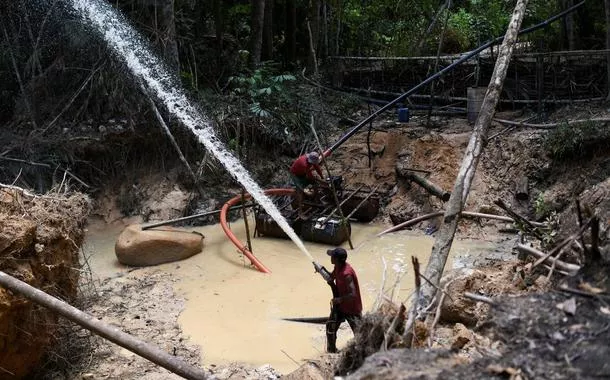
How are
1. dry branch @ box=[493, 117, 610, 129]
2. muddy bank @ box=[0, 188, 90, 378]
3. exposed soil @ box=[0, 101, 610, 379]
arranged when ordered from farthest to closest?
dry branch @ box=[493, 117, 610, 129] < muddy bank @ box=[0, 188, 90, 378] < exposed soil @ box=[0, 101, 610, 379]

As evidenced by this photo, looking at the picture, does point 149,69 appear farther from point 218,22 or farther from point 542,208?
point 542,208

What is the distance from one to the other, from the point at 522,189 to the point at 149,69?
709 cm

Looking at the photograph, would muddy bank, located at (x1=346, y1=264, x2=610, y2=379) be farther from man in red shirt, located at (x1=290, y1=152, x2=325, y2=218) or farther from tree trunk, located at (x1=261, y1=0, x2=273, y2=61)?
tree trunk, located at (x1=261, y1=0, x2=273, y2=61)

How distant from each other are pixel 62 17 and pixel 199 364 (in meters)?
7.78

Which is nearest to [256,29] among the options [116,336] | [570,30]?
[570,30]

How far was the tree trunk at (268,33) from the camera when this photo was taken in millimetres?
14437

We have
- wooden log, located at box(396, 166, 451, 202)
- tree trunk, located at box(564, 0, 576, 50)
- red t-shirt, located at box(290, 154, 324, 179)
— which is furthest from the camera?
tree trunk, located at box(564, 0, 576, 50)

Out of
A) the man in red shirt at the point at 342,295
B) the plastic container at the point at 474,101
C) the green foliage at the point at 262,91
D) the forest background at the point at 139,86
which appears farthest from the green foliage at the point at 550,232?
the green foliage at the point at 262,91

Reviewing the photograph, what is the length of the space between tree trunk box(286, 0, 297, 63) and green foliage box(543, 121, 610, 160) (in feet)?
26.3

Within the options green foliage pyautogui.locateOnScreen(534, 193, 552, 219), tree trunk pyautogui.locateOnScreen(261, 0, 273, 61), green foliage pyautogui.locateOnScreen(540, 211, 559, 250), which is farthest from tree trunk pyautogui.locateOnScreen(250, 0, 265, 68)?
green foliage pyautogui.locateOnScreen(540, 211, 559, 250)

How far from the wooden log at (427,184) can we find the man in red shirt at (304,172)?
175 centimetres

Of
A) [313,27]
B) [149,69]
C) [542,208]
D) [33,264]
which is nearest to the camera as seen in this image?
[33,264]

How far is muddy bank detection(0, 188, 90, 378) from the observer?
5.25 meters

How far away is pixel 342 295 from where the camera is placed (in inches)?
224
